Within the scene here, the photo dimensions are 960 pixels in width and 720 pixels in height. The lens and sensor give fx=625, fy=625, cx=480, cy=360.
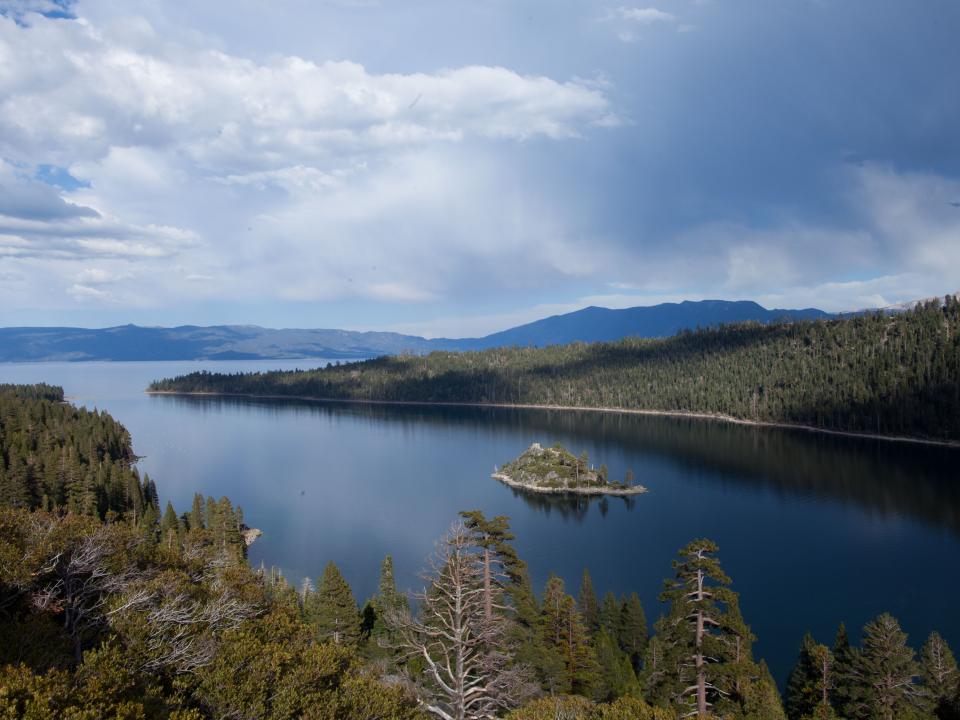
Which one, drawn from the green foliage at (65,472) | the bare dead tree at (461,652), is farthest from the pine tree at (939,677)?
the green foliage at (65,472)

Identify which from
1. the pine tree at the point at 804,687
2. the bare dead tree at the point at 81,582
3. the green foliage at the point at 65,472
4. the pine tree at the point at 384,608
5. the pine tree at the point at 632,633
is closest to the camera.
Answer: the bare dead tree at the point at 81,582

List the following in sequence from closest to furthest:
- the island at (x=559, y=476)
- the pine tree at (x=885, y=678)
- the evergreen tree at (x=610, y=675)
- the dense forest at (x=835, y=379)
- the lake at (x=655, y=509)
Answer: the pine tree at (x=885, y=678)
the evergreen tree at (x=610, y=675)
the lake at (x=655, y=509)
the island at (x=559, y=476)
the dense forest at (x=835, y=379)

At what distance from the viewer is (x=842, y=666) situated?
30.0 meters

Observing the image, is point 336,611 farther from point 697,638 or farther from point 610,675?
point 697,638

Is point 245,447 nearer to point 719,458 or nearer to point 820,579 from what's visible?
point 719,458

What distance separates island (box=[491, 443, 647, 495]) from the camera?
293 feet

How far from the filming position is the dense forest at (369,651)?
42.6 feet

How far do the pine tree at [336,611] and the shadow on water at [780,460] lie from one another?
146 ft

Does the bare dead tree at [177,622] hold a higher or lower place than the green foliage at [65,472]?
higher

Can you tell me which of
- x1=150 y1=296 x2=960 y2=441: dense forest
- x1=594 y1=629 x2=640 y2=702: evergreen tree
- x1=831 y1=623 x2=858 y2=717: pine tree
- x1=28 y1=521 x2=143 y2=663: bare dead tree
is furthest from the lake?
x1=28 y1=521 x2=143 y2=663: bare dead tree

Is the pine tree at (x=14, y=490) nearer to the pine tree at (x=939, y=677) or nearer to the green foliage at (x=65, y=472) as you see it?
the green foliage at (x=65, y=472)

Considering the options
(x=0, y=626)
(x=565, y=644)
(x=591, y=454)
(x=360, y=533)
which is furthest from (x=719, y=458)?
(x=0, y=626)

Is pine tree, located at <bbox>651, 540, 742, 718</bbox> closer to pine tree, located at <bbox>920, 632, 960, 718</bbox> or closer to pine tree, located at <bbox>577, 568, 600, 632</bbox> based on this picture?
pine tree, located at <bbox>920, 632, 960, 718</bbox>

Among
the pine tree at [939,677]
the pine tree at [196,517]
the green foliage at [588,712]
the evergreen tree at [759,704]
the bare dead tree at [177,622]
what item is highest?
the bare dead tree at [177,622]
